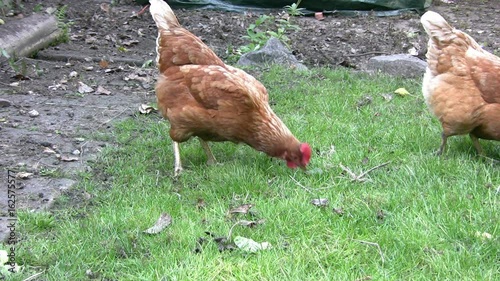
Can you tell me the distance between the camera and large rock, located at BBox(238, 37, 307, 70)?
7.80 m

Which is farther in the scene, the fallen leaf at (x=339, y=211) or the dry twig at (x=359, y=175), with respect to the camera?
the dry twig at (x=359, y=175)

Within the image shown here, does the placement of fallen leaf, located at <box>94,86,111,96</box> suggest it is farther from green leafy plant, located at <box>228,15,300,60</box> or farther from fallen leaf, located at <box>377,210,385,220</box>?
fallen leaf, located at <box>377,210,385,220</box>

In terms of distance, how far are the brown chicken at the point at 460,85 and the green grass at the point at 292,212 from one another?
11.1 inches

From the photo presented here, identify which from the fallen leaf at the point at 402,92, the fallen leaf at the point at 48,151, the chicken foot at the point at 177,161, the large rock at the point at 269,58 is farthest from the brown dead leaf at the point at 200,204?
the large rock at the point at 269,58

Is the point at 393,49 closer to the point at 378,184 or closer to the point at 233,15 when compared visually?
the point at 233,15

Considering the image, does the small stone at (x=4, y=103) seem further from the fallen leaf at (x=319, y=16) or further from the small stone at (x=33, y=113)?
the fallen leaf at (x=319, y=16)

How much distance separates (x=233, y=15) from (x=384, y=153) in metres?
6.27

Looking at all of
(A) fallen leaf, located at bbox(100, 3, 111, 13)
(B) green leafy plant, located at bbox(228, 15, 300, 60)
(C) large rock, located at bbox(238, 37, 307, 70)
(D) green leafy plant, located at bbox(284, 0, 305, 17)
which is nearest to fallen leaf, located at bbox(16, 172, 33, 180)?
(C) large rock, located at bbox(238, 37, 307, 70)

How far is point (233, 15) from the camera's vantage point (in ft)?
35.0

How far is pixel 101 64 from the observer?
7.86 meters

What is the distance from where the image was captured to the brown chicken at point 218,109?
4.62 metres

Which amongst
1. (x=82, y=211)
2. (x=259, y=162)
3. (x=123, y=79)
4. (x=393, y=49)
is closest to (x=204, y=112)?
(x=259, y=162)

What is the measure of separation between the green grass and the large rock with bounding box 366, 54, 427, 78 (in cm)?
196

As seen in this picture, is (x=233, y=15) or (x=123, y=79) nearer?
(x=123, y=79)
